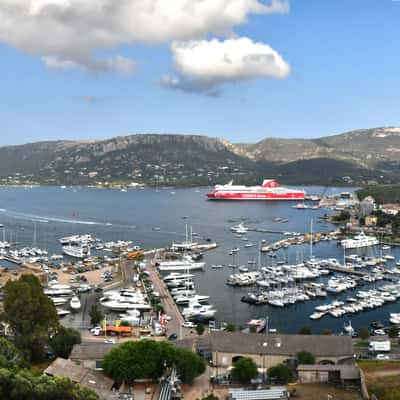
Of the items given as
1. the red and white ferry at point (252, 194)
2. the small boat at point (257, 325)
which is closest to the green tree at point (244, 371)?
the small boat at point (257, 325)

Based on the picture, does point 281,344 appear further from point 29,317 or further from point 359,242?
point 359,242

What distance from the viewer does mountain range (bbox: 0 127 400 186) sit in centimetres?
10312

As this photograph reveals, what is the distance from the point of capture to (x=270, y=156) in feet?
445

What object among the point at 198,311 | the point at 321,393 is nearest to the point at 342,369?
the point at 321,393

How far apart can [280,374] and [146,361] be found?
9.77ft

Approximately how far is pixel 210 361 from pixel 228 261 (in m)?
15.6

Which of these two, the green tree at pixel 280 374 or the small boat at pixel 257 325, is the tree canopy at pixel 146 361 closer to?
the green tree at pixel 280 374

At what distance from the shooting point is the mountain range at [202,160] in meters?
103

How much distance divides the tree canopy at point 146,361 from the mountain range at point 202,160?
8075cm

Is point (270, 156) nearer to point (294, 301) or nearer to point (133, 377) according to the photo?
point (294, 301)

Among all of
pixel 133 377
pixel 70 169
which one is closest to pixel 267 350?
pixel 133 377

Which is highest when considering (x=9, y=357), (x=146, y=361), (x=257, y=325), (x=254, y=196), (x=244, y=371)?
(x=254, y=196)

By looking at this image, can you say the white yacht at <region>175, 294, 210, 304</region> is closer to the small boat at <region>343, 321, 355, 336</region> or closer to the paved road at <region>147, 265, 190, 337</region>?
the paved road at <region>147, 265, 190, 337</region>

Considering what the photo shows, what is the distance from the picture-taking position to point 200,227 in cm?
4156
